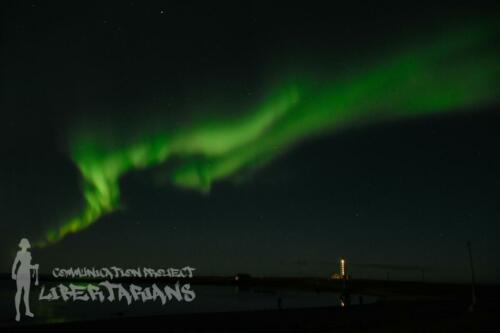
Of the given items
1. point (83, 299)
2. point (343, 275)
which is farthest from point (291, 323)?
point (83, 299)

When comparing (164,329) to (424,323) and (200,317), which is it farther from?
(424,323)

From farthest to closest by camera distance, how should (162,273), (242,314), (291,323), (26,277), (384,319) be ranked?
(162,273), (242,314), (384,319), (291,323), (26,277)

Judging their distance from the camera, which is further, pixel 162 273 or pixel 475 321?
pixel 162 273

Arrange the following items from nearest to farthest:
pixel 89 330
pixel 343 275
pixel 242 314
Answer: pixel 89 330, pixel 242 314, pixel 343 275

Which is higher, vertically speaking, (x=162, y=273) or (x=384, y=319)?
(x=162, y=273)

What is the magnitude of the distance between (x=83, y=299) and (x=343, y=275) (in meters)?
70.7

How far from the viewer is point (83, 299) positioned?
10556 cm

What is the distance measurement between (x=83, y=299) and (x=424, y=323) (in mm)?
93840

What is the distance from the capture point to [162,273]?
4891 centimetres

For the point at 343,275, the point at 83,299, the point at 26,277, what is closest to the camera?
the point at 26,277

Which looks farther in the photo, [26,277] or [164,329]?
[164,329]

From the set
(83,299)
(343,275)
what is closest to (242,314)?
(343,275)

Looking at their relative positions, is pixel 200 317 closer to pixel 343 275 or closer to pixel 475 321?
pixel 475 321

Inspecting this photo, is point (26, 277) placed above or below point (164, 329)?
above
